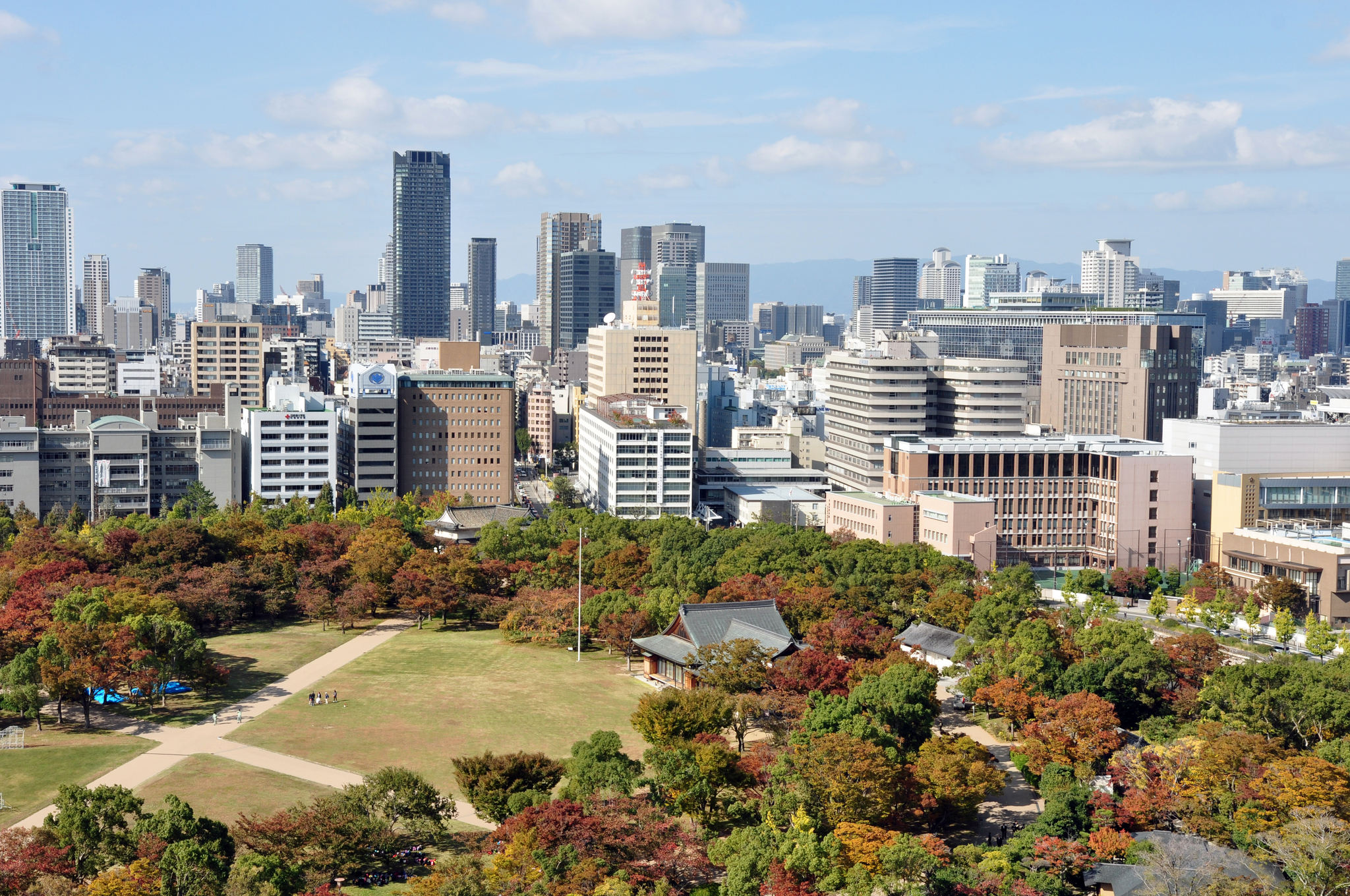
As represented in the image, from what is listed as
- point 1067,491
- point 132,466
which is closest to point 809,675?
point 1067,491

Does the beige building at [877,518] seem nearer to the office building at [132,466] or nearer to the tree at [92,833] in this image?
the office building at [132,466]

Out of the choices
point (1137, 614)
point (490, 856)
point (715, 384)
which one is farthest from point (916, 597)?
point (715, 384)

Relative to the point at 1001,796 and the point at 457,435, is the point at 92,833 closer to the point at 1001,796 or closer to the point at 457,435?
the point at 1001,796

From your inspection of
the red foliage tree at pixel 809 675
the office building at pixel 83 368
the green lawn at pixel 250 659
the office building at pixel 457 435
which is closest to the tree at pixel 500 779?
the red foliage tree at pixel 809 675

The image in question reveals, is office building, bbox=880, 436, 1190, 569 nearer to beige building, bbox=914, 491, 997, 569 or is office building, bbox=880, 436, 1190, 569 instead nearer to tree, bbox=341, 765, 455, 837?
beige building, bbox=914, 491, 997, 569

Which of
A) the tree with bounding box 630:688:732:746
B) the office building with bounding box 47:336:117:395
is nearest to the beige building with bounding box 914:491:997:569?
the tree with bounding box 630:688:732:746

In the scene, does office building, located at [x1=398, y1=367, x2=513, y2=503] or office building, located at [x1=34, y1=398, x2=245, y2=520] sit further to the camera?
office building, located at [x1=398, y1=367, x2=513, y2=503]
